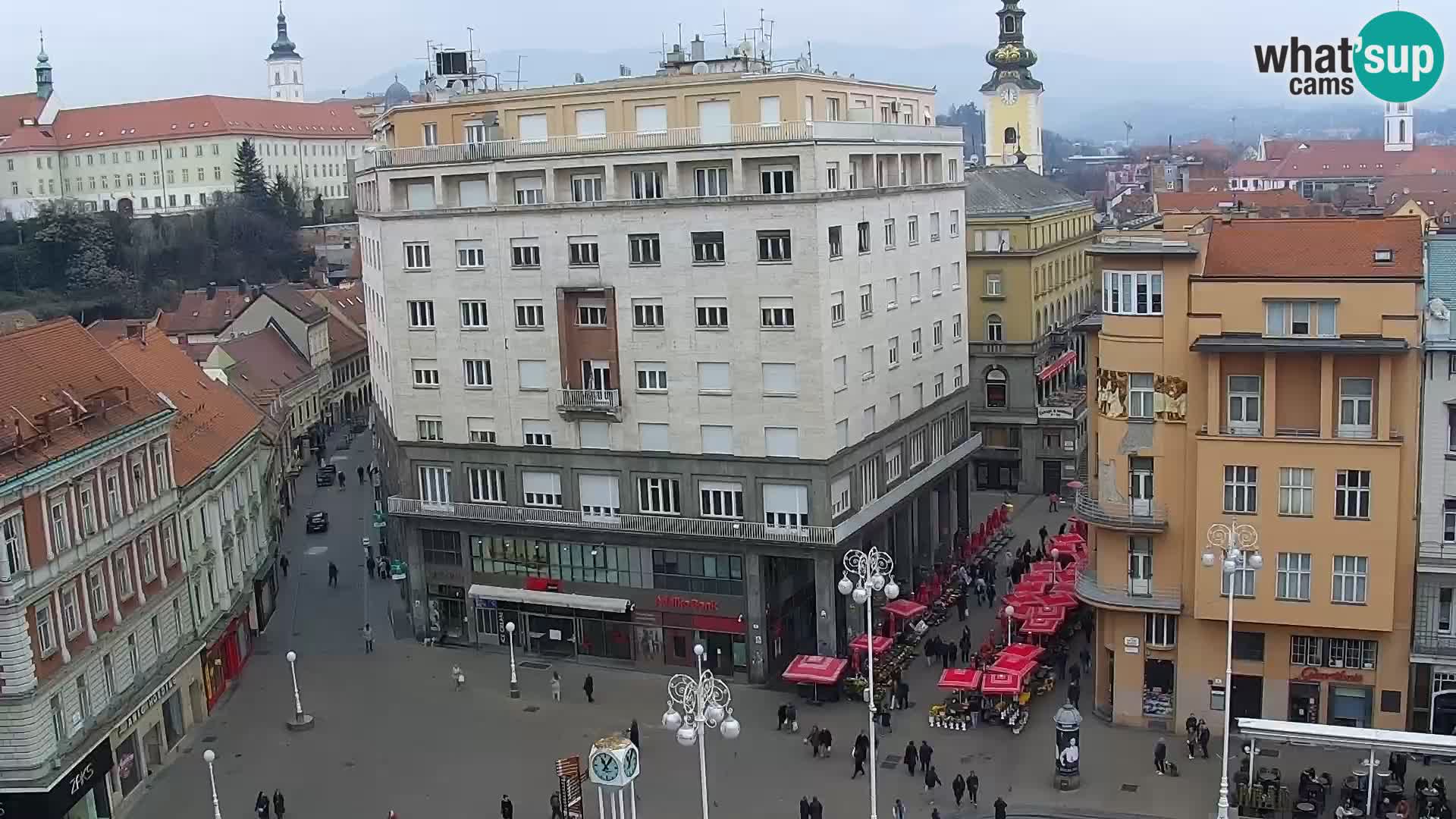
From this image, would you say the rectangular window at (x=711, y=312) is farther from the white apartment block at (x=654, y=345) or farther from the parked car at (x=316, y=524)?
the parked car at (x=316, y=524)

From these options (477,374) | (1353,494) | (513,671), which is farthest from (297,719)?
(1353,494)

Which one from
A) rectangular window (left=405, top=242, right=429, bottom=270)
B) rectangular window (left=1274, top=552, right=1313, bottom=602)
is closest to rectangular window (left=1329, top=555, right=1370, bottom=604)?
rectangular window (left=1274, top=552, right=1313, bottom=602)

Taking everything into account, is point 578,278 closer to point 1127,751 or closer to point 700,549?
point 700,549

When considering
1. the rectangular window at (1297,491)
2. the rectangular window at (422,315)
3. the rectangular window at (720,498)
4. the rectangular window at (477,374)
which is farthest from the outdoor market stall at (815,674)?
the rectangular window at (422,315)

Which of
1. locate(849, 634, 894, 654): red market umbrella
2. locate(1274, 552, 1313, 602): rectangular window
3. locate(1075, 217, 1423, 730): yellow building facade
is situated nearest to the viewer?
locate(1075, 217, 1423, 730): yellow building facade

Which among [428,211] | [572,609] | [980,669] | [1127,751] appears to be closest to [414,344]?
[428,211]

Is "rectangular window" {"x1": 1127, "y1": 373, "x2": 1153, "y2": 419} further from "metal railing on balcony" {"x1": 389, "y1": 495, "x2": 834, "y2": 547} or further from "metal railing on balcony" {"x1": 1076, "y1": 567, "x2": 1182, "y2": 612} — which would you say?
"metal railing on balcony" {"x1": 389, "y1": 495, "x2": 834, "y2": 547}

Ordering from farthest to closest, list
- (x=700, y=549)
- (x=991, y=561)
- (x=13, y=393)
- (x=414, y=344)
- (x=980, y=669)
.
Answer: (x=991, y=561), (x=414, y=344), (x=700, y=549), (x=980, y=669), (x=13, y=393)
